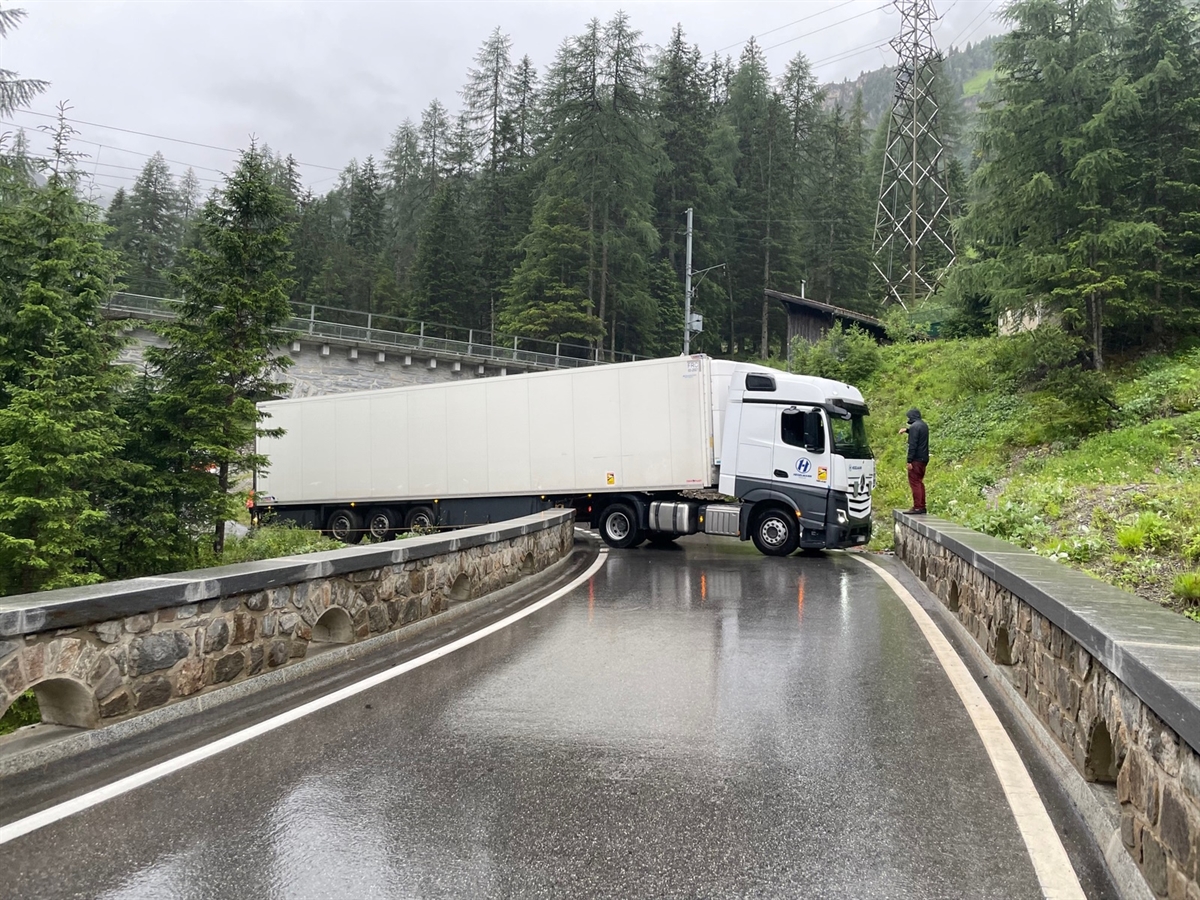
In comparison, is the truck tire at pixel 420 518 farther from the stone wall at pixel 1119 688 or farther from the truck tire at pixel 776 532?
the stone wall at pixel 1119 688

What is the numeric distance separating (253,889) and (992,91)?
26870mm

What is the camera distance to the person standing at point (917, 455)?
43.8 feet

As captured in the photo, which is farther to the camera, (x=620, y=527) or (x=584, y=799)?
(x=620, y=527)

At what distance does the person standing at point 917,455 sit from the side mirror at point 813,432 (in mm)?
1459

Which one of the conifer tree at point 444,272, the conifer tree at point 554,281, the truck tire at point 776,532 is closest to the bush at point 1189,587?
the truck tire at point 776,532

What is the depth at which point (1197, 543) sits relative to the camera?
8.17 meters

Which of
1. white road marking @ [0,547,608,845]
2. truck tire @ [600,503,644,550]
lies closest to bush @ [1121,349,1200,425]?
truck tire @ [600,503,644,550]

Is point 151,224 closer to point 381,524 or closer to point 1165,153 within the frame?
point 381,524

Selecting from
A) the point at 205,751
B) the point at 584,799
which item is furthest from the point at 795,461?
the point at 205,751

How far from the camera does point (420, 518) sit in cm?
1970

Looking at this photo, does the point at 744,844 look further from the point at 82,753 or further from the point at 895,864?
the point at 82,753

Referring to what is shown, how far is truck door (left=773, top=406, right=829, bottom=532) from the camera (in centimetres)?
1437

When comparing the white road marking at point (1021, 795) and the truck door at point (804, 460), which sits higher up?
the truck door at point (804, 460)

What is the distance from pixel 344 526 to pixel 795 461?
12.3 metres
